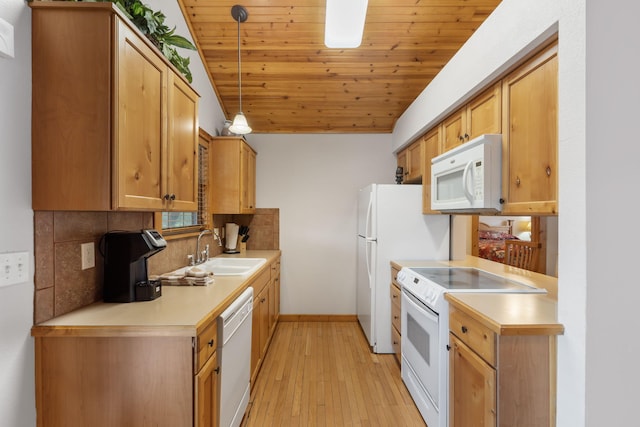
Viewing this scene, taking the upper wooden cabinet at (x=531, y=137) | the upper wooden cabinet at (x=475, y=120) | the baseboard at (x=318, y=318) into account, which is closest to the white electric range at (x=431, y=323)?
the upper wooden cabinet at (x=531, y=137)

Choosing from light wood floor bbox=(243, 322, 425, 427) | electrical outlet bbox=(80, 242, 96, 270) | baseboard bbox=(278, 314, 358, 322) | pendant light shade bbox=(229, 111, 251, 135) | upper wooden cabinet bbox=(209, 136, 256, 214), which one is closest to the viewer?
electrical outlet bbox=(80, 242, 96, 270)

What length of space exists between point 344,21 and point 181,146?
49.8 inches

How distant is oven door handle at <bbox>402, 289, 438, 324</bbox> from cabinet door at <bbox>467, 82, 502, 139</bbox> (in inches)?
45.3

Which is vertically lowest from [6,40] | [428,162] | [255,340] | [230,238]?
[255,340]

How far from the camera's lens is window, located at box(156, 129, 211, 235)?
266 cm

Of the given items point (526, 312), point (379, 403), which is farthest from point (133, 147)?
point (379, 403)

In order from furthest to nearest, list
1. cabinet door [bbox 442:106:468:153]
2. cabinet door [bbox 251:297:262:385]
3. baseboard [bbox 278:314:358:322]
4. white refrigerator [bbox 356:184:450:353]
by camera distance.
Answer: baseboard [bbox 278:314:358:322] → white refrigerator [bbox 356:184:450:353] → cabinet door [bbox 251:297:262:385] → cabinet door [bbox 442:106:468:153]

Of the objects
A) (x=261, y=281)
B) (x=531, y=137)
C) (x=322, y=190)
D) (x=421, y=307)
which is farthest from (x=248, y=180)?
(x=531, y=137)

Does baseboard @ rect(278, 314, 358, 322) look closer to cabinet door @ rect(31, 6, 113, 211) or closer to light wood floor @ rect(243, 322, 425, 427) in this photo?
light wood floor @ rect(243, 322, 425, 427)

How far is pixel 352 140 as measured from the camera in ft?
13.4

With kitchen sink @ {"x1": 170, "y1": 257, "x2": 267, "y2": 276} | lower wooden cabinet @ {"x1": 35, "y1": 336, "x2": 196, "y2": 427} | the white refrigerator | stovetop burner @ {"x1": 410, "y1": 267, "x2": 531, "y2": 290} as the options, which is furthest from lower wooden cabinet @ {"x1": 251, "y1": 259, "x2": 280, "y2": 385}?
stovetop burner @ {"x1": 410, "y1": 267, "x2": 531, "y2": 290}

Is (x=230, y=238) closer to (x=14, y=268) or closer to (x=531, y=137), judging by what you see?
(x=14, y=268)

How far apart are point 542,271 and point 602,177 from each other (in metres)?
2.35

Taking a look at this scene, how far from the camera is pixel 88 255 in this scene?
1513 millimetres
